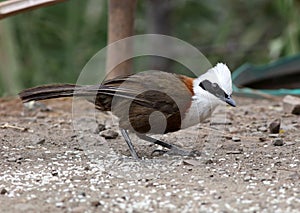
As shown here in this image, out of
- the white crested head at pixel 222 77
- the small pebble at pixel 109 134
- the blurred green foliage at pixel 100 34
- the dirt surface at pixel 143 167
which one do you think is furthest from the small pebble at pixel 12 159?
the blurred green foliage at pixel 100 34

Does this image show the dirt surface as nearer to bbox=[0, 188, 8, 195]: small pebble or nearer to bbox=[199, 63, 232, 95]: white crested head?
bbox=[0, 188, 8, 195]: small pebble

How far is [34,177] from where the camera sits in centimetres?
356

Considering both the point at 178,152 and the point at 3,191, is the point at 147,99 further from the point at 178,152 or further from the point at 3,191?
the point at 3,191

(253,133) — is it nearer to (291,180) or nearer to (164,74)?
(164,74)

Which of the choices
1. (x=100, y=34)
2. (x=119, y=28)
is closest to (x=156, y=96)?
(x=119, y=28)

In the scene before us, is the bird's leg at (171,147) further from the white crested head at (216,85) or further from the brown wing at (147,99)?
the white crested head at (216,85)

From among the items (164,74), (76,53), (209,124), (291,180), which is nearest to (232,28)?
(76,53)

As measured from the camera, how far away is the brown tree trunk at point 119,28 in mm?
5211

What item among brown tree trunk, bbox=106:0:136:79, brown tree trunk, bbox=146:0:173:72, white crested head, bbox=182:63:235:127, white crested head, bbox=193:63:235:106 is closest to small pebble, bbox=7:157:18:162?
white crested head, bbox=182:63:235:127

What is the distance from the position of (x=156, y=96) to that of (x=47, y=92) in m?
0.62

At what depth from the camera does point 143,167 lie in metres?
3.80

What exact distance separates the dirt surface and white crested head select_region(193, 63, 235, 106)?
1.13ft

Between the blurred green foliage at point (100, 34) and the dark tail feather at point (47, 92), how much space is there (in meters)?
2.89

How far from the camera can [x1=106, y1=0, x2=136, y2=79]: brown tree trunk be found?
521 cm
